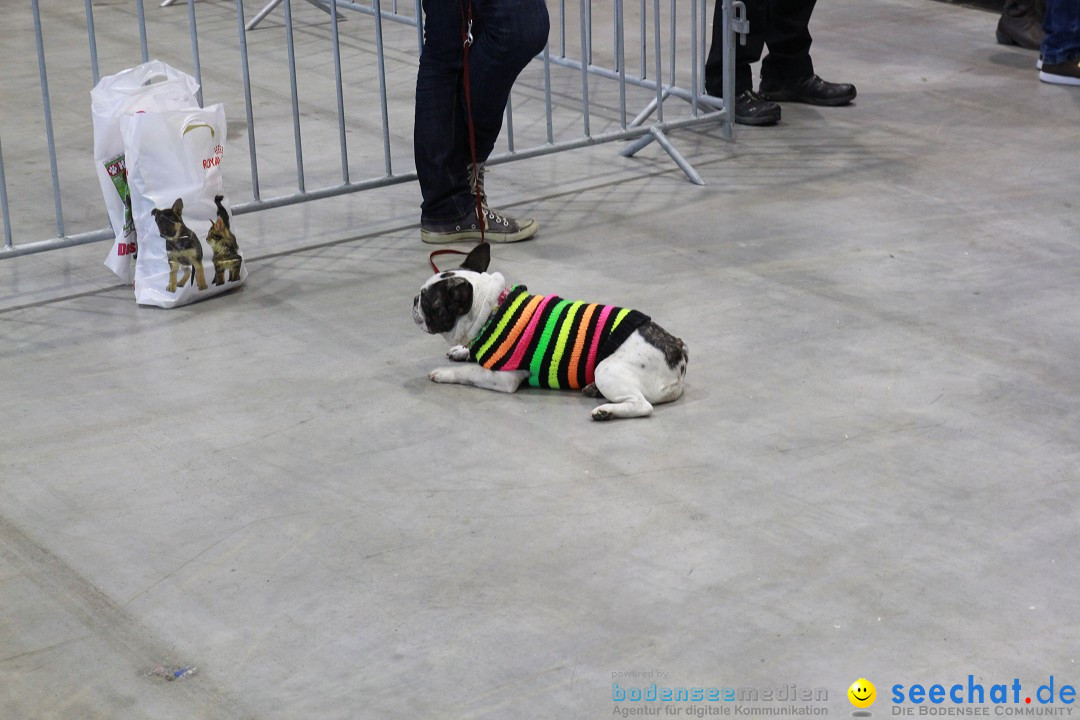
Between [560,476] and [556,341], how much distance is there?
52cm

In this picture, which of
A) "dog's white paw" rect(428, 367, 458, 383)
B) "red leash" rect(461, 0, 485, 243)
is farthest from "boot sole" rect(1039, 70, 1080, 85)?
"dog's white paw" rect(428, 367, 458, 383)

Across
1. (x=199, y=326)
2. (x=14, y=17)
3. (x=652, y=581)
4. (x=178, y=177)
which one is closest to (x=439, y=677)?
(x=652, y=581)

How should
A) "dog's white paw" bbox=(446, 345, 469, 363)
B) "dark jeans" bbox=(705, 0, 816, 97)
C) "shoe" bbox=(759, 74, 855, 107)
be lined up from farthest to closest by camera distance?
"shoe" bbox=(759, 74, 855, 107) < "dark jeans" bbox=(705, 0, 816, 97) < "dog's white paw" bbox=(446, 345, 469, 363)

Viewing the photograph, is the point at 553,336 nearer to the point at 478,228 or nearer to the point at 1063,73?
the point at 478,228

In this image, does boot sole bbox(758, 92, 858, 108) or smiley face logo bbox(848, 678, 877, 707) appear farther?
boot sole bbox(758, 92, 858, 108)

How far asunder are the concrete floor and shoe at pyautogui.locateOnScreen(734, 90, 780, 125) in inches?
44.7

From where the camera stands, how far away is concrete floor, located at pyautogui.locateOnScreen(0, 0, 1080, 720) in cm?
305

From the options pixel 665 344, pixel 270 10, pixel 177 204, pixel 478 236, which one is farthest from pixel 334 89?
pixel 665 344

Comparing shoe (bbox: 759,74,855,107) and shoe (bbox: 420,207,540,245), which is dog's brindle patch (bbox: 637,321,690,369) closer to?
shoe (bbox: 420,207,540,245)

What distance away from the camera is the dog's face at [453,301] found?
4113mm

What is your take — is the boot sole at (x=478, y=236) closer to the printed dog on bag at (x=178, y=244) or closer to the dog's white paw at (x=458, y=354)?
the printed dog on bag at (x=178, y=244)

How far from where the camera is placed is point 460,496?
3719 mm

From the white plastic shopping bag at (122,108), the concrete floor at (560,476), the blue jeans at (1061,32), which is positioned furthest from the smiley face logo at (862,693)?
the blue jeans at (1061,32)

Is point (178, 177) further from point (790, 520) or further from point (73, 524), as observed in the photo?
point (790, 520)
